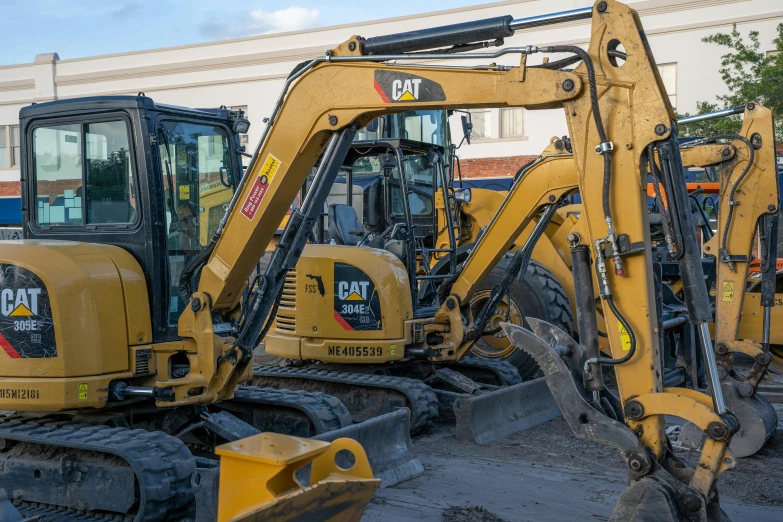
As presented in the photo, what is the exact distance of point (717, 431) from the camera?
4484 mm

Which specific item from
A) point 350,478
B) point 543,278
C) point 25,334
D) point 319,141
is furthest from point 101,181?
point 543,278

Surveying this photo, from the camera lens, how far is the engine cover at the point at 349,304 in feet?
27.0

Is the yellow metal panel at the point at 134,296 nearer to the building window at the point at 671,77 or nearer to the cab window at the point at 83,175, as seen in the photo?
the cab window at the point at 83,175

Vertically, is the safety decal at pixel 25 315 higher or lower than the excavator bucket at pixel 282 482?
higher

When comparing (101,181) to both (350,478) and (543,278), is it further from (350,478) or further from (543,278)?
(543,278)

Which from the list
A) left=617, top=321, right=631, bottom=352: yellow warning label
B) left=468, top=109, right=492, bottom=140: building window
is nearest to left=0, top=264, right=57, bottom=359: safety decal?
left=617, top=321, right=631, bottom=352: yellow warning label

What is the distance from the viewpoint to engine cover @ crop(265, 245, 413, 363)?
27.0 feet

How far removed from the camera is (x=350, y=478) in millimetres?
3990

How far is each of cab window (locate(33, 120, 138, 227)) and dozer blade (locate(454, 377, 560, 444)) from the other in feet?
10.9

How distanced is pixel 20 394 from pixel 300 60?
21.1 meters

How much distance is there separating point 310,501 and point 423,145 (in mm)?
6296

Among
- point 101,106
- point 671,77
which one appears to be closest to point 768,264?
point 101,106

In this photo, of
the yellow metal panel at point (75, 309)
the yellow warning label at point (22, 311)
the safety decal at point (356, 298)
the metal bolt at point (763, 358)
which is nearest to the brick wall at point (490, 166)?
the safety decal at point (356, 298)

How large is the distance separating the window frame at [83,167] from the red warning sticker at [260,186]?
2.36ft
